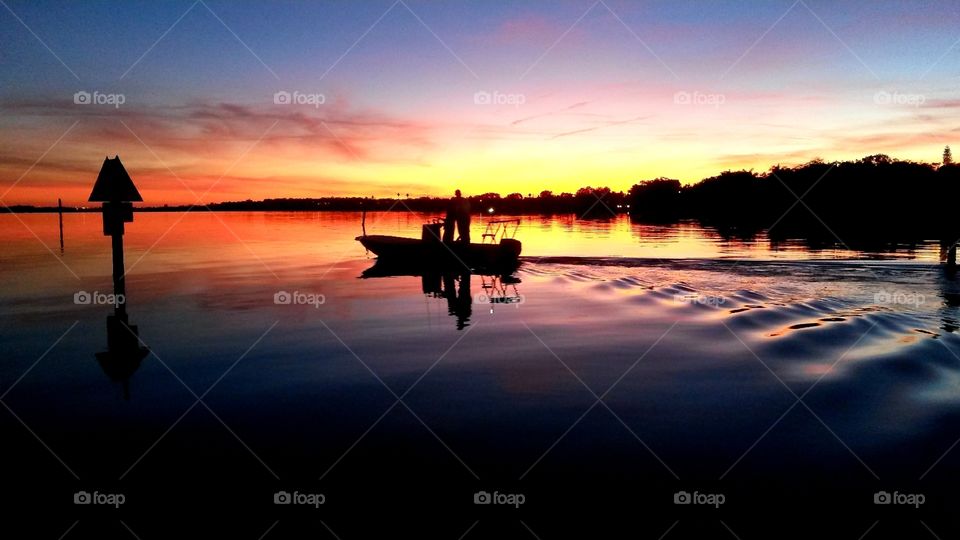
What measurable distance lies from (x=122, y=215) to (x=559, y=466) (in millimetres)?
18598

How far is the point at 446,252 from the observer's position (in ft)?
102

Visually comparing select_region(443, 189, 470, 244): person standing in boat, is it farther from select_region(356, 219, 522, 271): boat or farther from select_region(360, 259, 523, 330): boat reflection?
select_region(360, 259, 523, 330): boat reflection

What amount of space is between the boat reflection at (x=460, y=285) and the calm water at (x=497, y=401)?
38 centimetres

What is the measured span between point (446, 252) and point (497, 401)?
2167 centimetres

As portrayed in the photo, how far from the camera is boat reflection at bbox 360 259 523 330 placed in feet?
64.2

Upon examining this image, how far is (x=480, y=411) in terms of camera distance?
9.22 metres

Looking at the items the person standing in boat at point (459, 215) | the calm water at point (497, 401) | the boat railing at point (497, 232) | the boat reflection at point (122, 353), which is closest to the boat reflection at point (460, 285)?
the calm water at point (497, 401)

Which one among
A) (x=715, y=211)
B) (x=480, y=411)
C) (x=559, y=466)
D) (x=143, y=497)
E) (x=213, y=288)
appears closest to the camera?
(x=143, y=497)

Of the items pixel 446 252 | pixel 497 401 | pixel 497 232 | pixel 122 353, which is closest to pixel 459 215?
pixel 446 252

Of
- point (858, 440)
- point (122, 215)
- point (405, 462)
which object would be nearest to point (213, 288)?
point (122, 215)

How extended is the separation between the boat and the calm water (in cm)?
925

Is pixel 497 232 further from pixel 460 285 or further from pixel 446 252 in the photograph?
pixel 460 285

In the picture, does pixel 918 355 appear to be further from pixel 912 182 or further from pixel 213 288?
pixel 912 182

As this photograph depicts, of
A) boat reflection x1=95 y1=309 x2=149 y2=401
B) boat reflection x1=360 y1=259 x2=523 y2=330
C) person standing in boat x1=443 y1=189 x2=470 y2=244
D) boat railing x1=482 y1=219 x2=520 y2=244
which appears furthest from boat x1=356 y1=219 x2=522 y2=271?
boat reflection x1=95 y1=309 x2=149 y2=401
